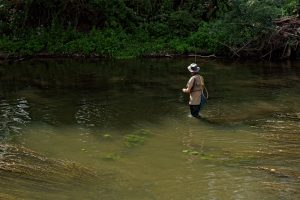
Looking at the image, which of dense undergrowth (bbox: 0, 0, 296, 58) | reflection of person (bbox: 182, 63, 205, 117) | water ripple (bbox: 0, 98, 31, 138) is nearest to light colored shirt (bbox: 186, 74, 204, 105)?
reflection of person (bbox: 182, 63, 205, 117)

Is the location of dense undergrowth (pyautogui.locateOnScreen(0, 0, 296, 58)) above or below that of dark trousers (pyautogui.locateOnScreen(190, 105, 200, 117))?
above

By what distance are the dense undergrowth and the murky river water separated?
4213 millimetres

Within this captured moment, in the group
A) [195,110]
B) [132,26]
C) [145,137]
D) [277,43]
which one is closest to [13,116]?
[145,137]

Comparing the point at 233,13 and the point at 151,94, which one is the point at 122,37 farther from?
the point at 151,94

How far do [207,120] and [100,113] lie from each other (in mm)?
2901

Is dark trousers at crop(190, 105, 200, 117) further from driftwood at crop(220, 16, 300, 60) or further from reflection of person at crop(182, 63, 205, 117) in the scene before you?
driftwood at crop(220, 16, 300, 60)

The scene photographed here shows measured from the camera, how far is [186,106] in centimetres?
1420

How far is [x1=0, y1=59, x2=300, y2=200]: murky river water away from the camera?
26.4 ft

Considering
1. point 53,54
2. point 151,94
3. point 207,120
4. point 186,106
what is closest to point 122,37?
point 53,54

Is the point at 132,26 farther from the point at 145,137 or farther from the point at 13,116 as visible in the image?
the point at 145,137

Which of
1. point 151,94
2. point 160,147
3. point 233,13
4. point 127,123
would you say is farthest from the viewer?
point 233,13

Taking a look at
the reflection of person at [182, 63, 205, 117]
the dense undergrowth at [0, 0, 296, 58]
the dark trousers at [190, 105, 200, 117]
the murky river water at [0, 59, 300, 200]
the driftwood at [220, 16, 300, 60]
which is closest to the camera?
the murky river water at [0, 59, 300, 200]

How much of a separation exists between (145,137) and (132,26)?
647 inches

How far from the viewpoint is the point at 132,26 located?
26.8 meters
